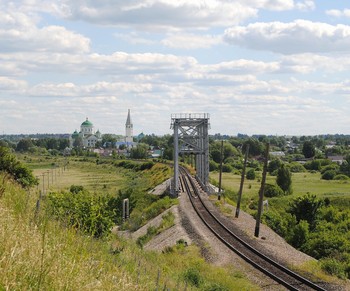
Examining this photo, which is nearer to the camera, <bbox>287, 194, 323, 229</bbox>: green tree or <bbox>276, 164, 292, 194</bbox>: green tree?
<bbox>287, 194, 323, 229</bbox>: green tree

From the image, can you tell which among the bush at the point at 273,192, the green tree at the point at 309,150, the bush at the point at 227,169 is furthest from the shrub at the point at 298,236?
the green tree at the point at 309,150

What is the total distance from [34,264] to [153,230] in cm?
2641

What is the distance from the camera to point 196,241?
2642 cm

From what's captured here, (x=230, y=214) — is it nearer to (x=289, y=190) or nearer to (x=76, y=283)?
(x=76, y=283)

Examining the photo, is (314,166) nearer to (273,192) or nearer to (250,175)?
(250,175)

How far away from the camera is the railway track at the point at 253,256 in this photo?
59.9 ft

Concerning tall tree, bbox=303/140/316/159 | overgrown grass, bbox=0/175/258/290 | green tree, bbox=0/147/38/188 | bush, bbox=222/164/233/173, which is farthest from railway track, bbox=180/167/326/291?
tall tree, bbox=303/140/316/159

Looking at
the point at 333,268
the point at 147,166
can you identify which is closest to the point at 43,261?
the point at 333,268

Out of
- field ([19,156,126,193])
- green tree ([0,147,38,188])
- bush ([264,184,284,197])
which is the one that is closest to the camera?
green tree ([0,147,38,188])

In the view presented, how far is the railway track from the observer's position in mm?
18250

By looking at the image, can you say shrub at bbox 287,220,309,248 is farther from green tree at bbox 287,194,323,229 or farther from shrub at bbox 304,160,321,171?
shrub at bbox 304,160,321,171

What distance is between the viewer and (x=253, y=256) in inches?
904

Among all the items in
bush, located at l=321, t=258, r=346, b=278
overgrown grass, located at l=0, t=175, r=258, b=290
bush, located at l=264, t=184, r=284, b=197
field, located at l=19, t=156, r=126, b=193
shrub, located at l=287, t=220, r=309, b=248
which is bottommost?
field, located at l=19, t=156, r=126, b=193

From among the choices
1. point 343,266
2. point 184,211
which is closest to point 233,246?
point 343,266
